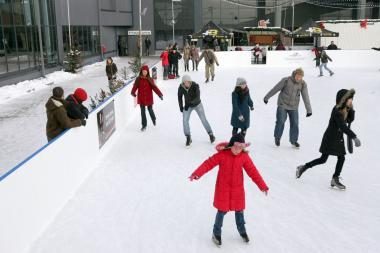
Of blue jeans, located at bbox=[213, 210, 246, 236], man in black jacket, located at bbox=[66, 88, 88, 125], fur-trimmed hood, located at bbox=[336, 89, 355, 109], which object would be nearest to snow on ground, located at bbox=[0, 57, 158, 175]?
man in black jacket, located at bbox=[66, 88, 88, 125]

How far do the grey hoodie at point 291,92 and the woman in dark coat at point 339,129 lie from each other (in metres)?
1.87

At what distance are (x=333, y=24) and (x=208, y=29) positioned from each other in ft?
31.2

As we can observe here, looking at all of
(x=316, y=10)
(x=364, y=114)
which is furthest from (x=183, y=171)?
(x=316, y=10)

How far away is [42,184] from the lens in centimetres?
483

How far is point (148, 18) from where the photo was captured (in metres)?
38.9

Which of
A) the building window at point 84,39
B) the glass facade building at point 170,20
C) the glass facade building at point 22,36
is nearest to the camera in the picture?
the glass facade building at point 22,36

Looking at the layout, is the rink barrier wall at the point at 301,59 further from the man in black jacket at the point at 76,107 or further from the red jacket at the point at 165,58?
the man in black jacket at the point at 76,107

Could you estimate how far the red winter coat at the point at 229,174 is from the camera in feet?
13.4

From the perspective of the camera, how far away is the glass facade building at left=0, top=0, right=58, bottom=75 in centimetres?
1795

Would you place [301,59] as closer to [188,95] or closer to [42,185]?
[188,95]

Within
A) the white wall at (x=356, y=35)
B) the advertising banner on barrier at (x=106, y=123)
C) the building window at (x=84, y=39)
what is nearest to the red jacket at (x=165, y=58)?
the building window at (x=84, y=39)

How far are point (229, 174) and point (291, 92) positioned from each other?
12.9ft

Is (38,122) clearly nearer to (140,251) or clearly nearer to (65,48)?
(140,251)

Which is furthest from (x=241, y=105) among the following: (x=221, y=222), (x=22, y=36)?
(x=22, y=36)
